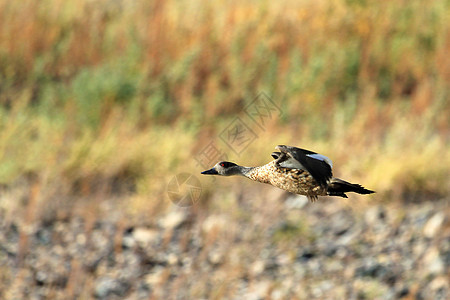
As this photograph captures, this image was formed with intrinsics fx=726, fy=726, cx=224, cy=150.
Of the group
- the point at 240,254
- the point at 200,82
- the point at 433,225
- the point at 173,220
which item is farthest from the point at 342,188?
the point at 200,82

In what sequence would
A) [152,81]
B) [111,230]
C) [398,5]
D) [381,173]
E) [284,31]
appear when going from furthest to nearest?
[398,5] → [284,31] → [152,81] → [111,230] → [381,173]

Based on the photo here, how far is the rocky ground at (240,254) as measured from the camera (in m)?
3.97

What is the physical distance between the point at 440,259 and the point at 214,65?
2.42 meters

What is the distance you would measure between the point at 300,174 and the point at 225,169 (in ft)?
0.18

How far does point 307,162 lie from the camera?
0.44 m

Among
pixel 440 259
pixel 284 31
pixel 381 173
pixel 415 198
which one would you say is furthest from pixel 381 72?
pixel 381 173

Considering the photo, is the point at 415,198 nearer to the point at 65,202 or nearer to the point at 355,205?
the point at 355,205

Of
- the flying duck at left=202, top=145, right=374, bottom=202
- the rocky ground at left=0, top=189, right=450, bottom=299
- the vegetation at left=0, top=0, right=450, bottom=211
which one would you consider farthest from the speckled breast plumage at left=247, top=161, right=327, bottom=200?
the rocky ground at left=0, top=189, right=450, bottom=299

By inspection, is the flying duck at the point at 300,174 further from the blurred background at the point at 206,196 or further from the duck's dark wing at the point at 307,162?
the blurred background at the point at 206,196

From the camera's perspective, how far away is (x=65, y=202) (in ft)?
14.2
